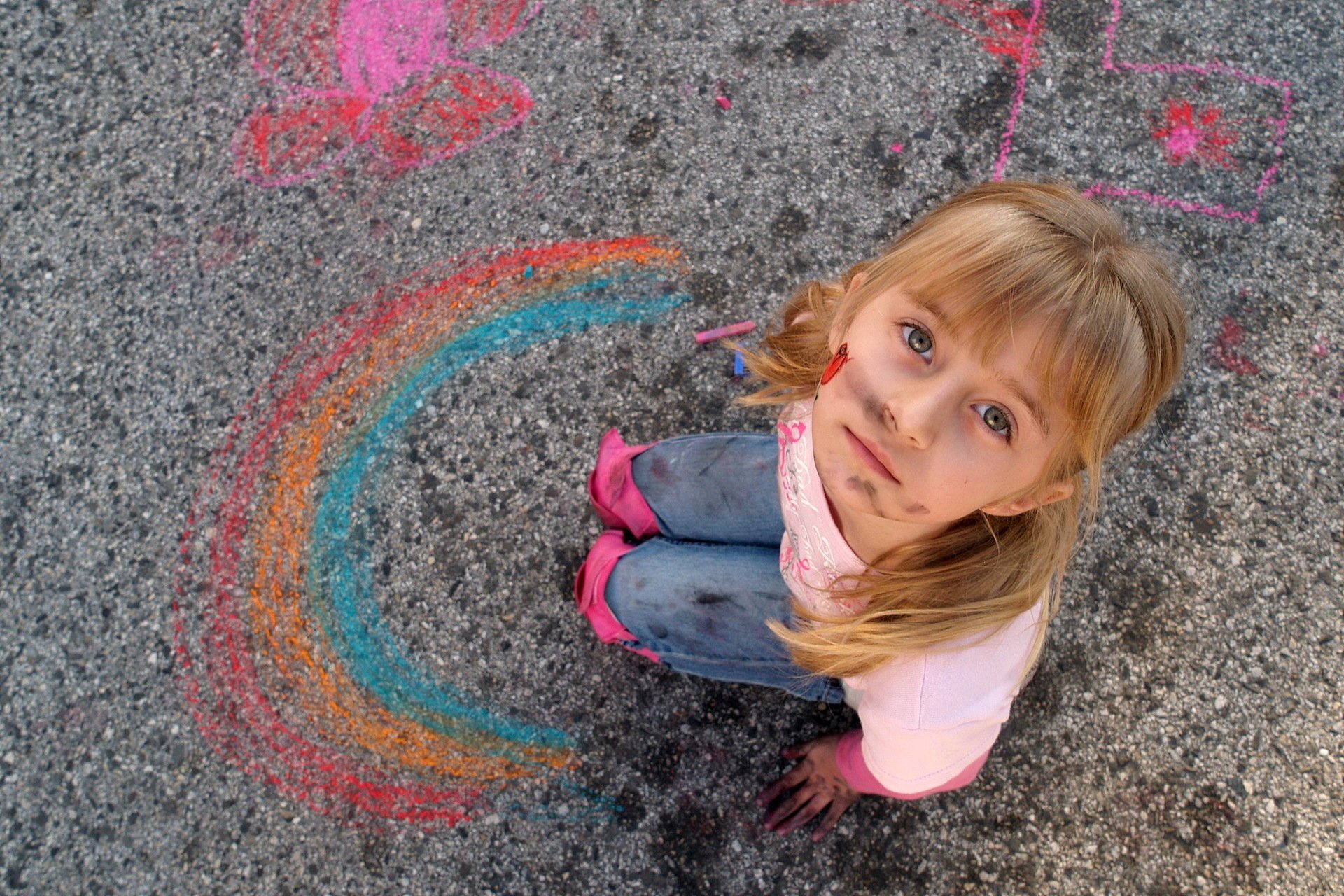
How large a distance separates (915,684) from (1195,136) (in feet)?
6.49

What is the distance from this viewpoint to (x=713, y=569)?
75.3 inches

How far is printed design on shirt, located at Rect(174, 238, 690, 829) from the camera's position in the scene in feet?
6.63

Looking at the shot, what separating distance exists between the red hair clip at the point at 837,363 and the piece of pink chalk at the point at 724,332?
3.08 feet

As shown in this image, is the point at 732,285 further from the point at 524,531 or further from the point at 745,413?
the point at 524,531

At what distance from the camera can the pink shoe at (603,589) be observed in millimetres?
1951

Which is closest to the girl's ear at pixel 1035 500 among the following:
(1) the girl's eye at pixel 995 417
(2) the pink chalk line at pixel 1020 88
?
(1) the girl's eye at pixel 995 417

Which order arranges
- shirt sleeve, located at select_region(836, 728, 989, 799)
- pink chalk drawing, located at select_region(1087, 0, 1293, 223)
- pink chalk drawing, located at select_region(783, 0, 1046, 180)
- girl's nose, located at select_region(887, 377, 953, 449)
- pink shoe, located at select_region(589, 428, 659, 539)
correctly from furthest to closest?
pink chalk drawing, located at select_region(783, 0, 1046, 180) → pink chalk drawing, located at select_region(1087, 0, 1293, 223) → pink shoe, located at select_region(589, 428, 659, 539) → shirt sleeve, located at select_region(836, 728, 989, 799) → girl's nose, located at select_region(887, 377, 953, 449)

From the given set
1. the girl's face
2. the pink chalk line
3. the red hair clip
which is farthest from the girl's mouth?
the pink chalk line

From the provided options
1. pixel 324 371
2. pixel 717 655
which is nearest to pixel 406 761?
pixel 717 655

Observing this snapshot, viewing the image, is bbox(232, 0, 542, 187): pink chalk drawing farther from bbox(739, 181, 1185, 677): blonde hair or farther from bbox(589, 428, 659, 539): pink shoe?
bbox(739, 181, 1185, 677): blonde hair

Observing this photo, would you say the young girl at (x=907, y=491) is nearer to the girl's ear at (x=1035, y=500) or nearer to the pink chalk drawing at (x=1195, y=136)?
the girl's ear at (x=1035, y=500)

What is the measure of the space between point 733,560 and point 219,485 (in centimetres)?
131

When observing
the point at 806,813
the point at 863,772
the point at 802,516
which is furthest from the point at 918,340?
the point at 806,813

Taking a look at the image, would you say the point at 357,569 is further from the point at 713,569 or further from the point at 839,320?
the point at 839,320
